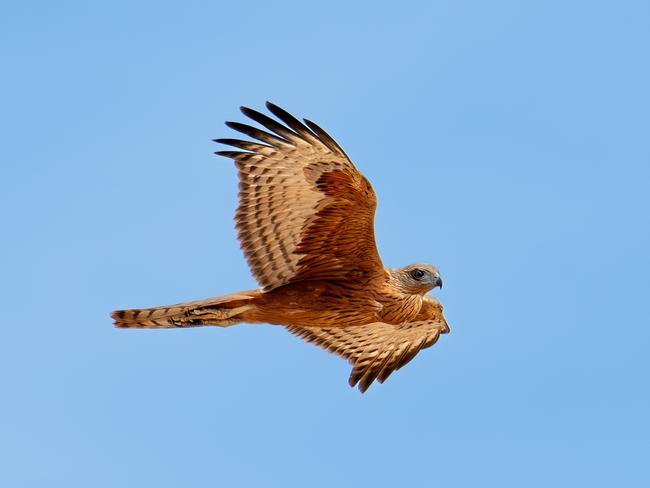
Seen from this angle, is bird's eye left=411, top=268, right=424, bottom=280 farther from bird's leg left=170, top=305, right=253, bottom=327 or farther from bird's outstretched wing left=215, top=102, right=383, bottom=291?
bird's leg left=170, top=305, right=253, bottom=327

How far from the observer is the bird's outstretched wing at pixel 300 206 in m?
15.0

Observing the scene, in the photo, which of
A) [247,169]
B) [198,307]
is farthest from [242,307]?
[247,169]

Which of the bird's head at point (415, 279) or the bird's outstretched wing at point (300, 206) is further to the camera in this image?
the bird's head at point (415, 279)

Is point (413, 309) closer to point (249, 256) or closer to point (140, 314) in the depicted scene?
point (249, 256)

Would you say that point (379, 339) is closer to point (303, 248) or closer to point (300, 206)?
point (303, 248)

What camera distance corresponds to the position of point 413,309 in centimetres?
1606

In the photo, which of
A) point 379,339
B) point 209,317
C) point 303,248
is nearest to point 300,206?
point 303,248

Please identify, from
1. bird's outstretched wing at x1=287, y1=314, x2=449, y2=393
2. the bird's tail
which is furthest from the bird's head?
the bird's tail

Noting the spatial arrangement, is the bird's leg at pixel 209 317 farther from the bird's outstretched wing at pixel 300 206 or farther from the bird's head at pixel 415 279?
the bird's head at pixel 415 279

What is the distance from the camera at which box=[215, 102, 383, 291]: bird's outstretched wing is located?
15.0 meters

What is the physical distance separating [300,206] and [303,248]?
56 centimetres

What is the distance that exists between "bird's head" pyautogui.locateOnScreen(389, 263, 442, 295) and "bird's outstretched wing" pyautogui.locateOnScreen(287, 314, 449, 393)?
118 centimetres

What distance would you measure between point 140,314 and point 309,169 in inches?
95.0

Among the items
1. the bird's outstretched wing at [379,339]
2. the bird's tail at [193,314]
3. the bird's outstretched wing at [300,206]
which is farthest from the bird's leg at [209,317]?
the bird's outstretched wing at [379,339]
